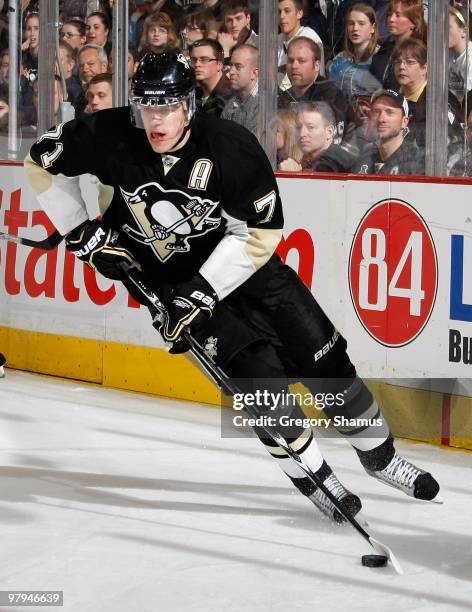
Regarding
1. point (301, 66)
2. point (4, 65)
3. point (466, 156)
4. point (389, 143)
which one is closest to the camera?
point (466, 156)

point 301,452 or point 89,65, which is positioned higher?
point 89,65

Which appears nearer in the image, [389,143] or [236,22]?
[389,143]

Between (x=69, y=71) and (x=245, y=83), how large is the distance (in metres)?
1.17

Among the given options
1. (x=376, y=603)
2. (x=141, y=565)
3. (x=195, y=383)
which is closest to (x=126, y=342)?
(x=195, y=383)

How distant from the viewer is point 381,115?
201 inches

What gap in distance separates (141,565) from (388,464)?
0.91 metres

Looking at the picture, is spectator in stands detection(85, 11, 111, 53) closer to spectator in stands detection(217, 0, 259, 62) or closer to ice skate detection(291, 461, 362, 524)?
spectator in stands detection(217, 0, 259, 62)

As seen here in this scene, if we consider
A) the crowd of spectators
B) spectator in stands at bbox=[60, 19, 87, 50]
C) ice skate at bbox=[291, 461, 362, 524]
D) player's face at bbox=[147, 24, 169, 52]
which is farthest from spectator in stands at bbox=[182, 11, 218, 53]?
ice skate at bbox=[291, 461, 362, 524]

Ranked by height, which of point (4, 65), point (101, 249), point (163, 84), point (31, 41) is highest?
point (31, 41)

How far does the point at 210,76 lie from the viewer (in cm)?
574

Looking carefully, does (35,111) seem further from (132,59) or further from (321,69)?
(321,69)

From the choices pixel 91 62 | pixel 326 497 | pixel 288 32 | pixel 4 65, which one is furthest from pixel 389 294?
pixel 4 65

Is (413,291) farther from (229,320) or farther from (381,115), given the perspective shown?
(229,320)

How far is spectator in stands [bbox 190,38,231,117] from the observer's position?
224 inches
